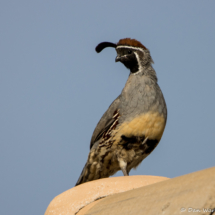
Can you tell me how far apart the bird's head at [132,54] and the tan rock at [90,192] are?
2.29m

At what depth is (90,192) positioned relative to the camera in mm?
3736

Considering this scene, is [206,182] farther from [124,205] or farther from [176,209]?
[124,205]

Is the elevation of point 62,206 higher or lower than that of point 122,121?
lower

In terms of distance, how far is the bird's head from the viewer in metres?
5.75

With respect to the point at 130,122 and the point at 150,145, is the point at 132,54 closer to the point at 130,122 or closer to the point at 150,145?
the point at 130,122

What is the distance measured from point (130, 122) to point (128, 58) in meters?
1.02

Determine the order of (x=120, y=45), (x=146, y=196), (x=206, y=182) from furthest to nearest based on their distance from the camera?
(x=120, y=45)
(x=146, y=196)
(x=206, y=182)

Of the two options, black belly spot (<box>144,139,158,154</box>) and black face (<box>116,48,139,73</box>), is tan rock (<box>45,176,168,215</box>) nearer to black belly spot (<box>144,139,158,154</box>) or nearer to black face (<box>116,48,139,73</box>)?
black belly spot (<box>144,139,158,154</box>)

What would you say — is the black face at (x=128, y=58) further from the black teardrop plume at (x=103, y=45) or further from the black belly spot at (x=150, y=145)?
the black belly spot at (x=150, y=145)

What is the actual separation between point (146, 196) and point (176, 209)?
41 centimetres

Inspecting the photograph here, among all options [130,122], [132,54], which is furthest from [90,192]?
[132,54]

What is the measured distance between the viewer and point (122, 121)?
536 cm

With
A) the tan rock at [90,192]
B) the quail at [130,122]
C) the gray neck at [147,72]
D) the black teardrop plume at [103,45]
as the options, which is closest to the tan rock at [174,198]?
the tan rock at [90,192]

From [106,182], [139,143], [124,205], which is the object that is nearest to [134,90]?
[139,143]
